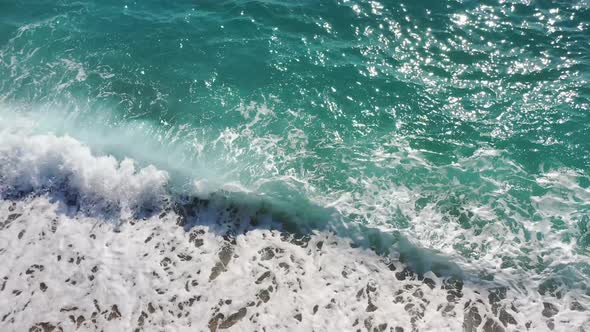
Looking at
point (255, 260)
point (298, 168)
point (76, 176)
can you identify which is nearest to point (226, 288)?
point (255, 260)

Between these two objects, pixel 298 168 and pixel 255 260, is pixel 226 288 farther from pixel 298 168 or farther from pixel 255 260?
pixel 298 168

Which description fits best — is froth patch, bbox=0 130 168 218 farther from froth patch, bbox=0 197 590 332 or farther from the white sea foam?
froth patch, bbox=0 197 590 332

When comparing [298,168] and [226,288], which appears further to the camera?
[298,168]

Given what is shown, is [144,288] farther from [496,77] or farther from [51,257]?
[496,77]

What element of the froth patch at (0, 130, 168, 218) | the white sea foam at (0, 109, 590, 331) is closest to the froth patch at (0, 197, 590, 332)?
the white sea foam at (0, 109, 590, 331)

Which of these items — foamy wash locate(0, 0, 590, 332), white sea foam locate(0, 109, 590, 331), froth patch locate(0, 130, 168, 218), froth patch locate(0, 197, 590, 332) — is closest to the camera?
froth patch locate(0, 197, 590, 332)

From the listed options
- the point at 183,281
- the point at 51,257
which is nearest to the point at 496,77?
the point at 183,281

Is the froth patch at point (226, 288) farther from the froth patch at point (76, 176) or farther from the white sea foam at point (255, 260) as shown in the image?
the froth patch at point (76, 176)

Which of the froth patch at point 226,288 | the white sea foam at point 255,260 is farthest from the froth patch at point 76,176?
the froth patch at point 226,288
